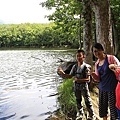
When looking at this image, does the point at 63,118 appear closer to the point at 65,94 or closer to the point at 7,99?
the point at 65,94

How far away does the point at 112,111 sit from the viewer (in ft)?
17.0

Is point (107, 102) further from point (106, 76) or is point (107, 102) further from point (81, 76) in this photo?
point (81, 76)

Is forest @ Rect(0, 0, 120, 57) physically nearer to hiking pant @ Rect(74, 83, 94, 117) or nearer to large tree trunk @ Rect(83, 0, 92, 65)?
large tree trunk @ Rect(83, 0, 92, 65)

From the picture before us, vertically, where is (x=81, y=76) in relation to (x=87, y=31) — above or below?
below

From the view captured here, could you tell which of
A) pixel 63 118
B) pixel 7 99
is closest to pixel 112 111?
pixel 63 118

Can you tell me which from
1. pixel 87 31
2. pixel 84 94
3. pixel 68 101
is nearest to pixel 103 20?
pixel 87 31

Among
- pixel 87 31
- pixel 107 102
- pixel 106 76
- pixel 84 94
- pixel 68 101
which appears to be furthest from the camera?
pixel 87 31

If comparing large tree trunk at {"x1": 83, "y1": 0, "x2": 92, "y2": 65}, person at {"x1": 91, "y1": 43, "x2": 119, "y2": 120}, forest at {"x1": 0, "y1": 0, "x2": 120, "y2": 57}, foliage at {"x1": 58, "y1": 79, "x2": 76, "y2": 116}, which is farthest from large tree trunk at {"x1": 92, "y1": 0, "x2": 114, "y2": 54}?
person at {"x1": 91, "y1": 43, "x2": 119, "y2": 120}

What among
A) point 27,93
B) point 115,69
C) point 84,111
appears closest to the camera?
point 115,69

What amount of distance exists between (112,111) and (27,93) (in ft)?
29.7

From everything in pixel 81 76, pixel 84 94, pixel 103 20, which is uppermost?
pixel 103 20

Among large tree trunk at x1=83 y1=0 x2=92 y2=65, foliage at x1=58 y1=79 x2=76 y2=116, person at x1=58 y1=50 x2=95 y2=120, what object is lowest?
foliage at x1=58 y1=79 x2=76 y2=116

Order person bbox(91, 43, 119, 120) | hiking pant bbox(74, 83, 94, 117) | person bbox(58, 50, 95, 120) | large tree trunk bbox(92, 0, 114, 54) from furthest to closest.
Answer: large tree trunk bbox(92, 0, 114, 54)
hiking pant bbox(74, 83, 94, 117)
person bbox(58, 50, 95, 120)
person bbox(91, 43, 119, 120)

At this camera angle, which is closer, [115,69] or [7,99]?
[115,69]
